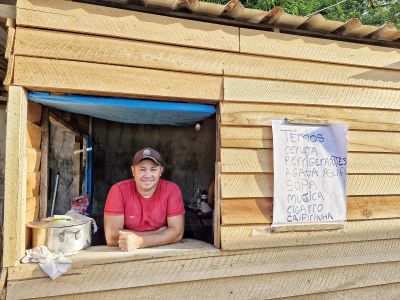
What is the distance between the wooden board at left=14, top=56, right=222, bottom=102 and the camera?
2199 millimetres

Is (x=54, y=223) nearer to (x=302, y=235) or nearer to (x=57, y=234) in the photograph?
(x=57, y=234)

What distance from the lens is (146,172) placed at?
2.72 metres

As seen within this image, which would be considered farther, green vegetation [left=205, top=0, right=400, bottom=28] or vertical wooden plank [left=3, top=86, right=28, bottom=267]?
green vegetation [left=205, top=0, right=400, bottom=28]

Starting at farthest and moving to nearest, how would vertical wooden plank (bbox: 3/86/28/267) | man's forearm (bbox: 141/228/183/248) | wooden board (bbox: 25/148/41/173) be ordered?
1. man's forearm (bbox: 141/228/183/248)
2. wooden board (bbox: 25/148/41/173)
3. vertical wooden plank (bbox: 3/86/28/267)

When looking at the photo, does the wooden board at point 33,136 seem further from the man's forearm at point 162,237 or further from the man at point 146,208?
the man's forearm at point 162,237

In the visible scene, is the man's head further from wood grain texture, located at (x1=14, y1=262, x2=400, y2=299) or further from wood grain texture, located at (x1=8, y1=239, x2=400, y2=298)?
wood grain texture, located at (x1=14, y1=262, x2=400, y2=299)

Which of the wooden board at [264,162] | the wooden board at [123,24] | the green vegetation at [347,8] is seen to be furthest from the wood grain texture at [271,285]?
the green vegetation at [347,8]

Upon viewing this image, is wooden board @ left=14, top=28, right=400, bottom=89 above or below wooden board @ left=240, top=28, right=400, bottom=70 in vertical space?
below

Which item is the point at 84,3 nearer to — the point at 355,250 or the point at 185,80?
the point at 185,80

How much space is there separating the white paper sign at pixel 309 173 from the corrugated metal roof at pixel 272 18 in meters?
0.88

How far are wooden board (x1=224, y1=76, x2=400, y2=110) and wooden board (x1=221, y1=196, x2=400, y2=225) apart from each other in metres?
0.87

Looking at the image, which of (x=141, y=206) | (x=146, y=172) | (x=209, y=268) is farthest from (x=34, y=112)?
(x=209, y=268)

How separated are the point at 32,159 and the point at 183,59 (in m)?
1.42

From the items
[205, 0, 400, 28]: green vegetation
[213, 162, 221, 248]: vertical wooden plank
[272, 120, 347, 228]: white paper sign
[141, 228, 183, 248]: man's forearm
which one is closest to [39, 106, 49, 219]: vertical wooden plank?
[141, 228, 183, 248]: man's forearm
